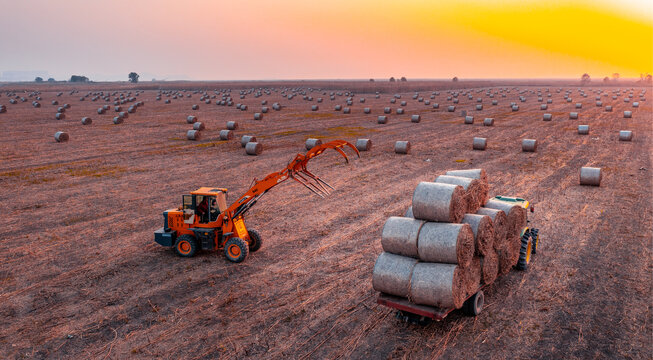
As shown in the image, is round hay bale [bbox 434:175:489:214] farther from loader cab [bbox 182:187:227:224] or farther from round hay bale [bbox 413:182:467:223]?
loader cab [bbox 182:187:227:224]

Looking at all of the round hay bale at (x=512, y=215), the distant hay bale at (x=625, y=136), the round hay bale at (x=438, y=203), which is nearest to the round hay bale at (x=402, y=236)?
the round hay bale at (x=438, y=203)

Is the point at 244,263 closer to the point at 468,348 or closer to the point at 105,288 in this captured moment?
the point at 105,288

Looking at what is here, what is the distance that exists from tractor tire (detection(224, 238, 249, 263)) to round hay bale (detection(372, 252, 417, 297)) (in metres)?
4.43

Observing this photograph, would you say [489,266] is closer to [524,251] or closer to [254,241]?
[524,251]

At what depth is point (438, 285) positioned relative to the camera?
842cm

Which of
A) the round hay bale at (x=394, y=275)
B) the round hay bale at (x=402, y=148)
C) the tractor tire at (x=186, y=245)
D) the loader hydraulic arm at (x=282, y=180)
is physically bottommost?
the tractor tire at (x=186, y=245)

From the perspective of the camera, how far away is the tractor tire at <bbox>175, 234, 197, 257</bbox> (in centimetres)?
1262

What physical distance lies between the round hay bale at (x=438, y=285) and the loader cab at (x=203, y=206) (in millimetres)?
6174

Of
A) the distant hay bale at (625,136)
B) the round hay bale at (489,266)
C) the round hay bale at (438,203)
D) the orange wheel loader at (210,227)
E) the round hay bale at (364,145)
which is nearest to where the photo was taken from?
the round hay bale at (438,203)

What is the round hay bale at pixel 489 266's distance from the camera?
966 centimetres

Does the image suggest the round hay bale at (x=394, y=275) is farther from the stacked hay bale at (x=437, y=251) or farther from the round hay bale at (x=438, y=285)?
the round hay bale at (x=438, y=285)

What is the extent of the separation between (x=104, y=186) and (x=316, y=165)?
10437mm

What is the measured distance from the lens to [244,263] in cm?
1233

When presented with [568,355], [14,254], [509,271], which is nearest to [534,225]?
[509,271]
